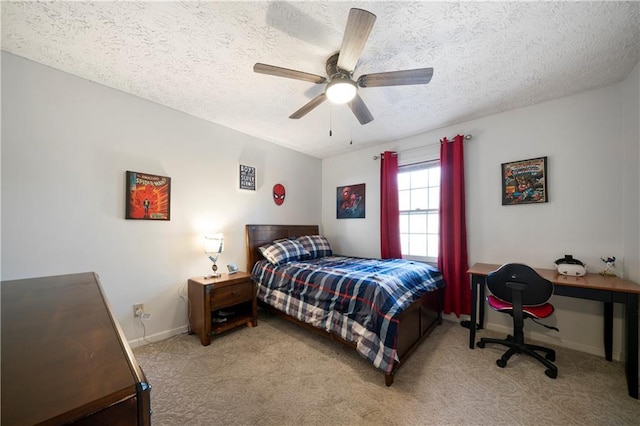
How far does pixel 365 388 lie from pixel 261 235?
2.24 m

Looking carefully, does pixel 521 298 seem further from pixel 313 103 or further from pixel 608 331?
pixel 313 103

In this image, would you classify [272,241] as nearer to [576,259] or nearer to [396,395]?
[396,395]

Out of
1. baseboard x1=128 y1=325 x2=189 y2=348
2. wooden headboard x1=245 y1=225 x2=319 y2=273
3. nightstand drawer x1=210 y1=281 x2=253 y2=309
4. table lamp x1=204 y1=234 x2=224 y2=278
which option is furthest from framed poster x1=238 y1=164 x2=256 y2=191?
baseboard x1=128 y1=325 x2=189 y2=348

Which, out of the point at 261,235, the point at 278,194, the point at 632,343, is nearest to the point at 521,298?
the point at 632,343

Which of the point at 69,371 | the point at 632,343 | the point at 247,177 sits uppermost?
the point at 247,177

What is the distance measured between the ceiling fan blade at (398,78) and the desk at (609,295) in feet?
6.01

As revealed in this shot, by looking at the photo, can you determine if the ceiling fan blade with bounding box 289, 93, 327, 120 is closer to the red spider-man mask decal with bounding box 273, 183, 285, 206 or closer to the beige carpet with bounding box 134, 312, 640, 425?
the red spider-man mask decal with bounding box 273, 183, 285, 206

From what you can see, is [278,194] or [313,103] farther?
[278,194]

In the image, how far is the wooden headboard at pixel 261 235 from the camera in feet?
10.6

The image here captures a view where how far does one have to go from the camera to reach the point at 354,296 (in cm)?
208

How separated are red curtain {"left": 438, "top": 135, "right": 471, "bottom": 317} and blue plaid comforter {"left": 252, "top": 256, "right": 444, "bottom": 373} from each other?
17 cm

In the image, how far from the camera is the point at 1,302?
106 centimetres

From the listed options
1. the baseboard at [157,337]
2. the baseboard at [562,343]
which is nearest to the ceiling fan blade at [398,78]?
the baseboard at [562,343]

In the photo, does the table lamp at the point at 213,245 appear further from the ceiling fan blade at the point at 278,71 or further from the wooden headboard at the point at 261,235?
the ceiling fan blade at the point at 278,71
